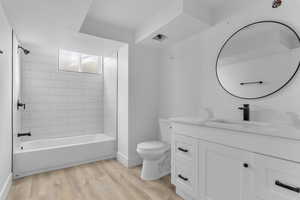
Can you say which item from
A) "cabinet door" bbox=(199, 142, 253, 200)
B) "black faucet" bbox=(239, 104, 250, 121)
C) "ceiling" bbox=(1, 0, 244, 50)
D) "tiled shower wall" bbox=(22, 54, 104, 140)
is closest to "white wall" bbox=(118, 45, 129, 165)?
"ceiling" bbox=(1, 0, 244, 50)

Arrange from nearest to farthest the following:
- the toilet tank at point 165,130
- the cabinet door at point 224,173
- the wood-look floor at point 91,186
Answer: the cabinet door at point 224,173 < the wood-look floor at point 91,186 < the toilet tank at point 165,130

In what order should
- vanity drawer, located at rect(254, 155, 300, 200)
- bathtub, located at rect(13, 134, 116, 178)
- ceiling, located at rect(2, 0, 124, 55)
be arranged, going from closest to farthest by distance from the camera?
vanity drawer, located at rect(254, 155, 300, 200)
ceiling, located at rect(2, 0, 124, 55)
bathtub, located at rect(13, 134, 116, 178)

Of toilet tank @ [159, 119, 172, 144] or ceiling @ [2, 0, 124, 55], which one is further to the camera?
toilet tank @ [159, 119, 172, 144]

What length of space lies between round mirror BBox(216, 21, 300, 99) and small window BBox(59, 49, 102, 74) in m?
2.74

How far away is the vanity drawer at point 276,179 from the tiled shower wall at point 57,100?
315 centimetres

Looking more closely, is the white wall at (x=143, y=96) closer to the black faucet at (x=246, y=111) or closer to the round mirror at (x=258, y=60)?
the round mirror at (x=258, y=60)

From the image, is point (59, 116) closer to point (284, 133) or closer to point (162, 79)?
point (162, 79)

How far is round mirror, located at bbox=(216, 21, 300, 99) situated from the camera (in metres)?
1.39

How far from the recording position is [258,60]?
159cm

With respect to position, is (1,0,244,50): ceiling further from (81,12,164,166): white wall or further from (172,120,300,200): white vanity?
(172,120,300,200): white vanity

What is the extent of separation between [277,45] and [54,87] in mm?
3577

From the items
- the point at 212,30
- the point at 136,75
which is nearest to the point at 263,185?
the point at 212,30

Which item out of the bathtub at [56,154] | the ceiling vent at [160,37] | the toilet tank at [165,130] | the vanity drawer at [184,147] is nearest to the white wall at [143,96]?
the toilet tank at [165,130]

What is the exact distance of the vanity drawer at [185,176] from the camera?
61.8 inches
